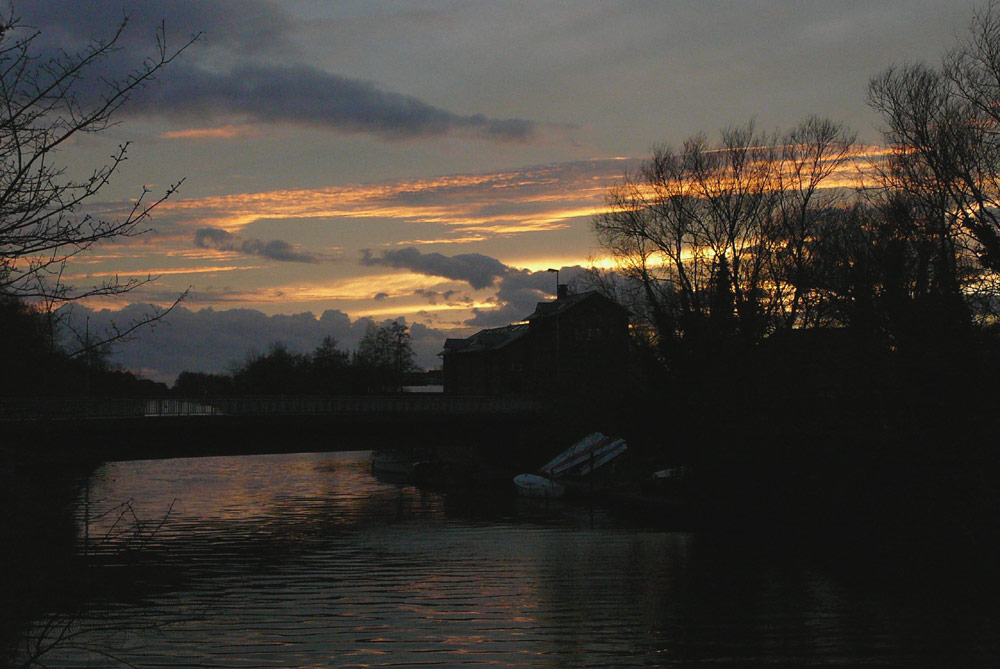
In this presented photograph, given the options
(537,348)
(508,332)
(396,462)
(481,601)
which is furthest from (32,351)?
(508,332)

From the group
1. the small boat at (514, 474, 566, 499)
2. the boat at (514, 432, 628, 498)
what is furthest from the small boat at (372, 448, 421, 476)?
the small boat at (514, 474, 566, 499)

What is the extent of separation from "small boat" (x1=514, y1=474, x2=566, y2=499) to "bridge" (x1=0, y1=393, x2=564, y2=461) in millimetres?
5311

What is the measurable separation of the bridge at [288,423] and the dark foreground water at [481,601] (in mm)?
4909

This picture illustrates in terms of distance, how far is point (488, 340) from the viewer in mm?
113688

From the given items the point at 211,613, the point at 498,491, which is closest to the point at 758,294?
the point at 498,491

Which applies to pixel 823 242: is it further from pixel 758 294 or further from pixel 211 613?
pixel 211 613

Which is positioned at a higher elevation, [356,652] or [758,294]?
[758,294]

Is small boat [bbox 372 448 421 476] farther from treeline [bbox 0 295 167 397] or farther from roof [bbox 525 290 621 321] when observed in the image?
treeline [bbox 0 295 167 397]

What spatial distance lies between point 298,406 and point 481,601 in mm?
32752

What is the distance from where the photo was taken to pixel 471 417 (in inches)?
2562

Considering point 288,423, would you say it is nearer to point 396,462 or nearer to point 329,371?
point 396,462

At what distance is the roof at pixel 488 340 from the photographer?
346 ft

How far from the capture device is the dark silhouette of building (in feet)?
279

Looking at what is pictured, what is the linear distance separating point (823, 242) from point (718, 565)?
18.7 meters
